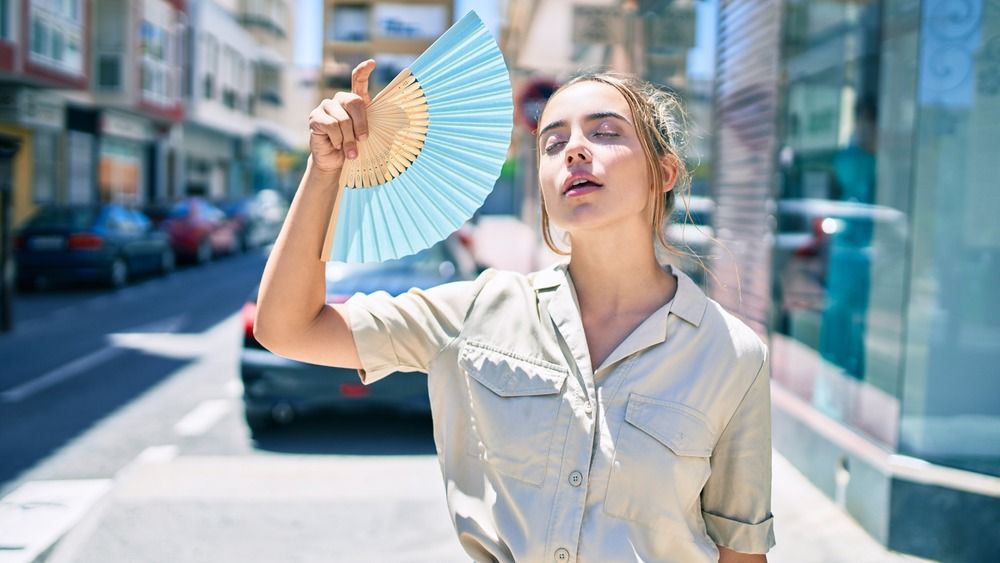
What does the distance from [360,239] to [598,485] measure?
60cm

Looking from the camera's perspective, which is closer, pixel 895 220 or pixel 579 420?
pixel 579 420

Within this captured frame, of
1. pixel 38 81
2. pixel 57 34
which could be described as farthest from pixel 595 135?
pixel 57 34

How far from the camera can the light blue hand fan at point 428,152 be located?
156cm

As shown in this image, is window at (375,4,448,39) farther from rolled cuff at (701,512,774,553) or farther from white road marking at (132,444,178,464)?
rolled cuff at (701,512,774,553)

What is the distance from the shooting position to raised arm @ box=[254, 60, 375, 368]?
5.01 ft

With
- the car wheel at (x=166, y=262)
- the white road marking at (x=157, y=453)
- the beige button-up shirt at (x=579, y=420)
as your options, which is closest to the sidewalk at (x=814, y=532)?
the beige button-up shirt at (x=579, y=420)

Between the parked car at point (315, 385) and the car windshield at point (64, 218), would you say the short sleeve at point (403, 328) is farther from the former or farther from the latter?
the car windshield at point (64, 218)

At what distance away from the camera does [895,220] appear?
185 inches

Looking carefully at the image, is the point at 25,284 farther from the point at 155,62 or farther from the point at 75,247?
the point at 155,62

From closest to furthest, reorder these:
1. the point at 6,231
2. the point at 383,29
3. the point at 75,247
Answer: the point at 6,231 < the point at 383,29 < the point at 75,247

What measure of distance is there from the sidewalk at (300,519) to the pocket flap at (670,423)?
2.49 m

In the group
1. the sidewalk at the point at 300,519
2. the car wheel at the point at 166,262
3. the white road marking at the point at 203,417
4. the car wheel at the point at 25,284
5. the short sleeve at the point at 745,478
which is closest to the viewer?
the short sleeve at the point at 745,478

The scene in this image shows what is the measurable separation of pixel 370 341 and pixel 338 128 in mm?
390

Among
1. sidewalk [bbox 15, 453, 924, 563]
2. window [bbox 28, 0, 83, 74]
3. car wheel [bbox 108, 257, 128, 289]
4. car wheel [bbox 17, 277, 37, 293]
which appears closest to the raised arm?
sidewalk [bbox 15, 453, 924, 563]
